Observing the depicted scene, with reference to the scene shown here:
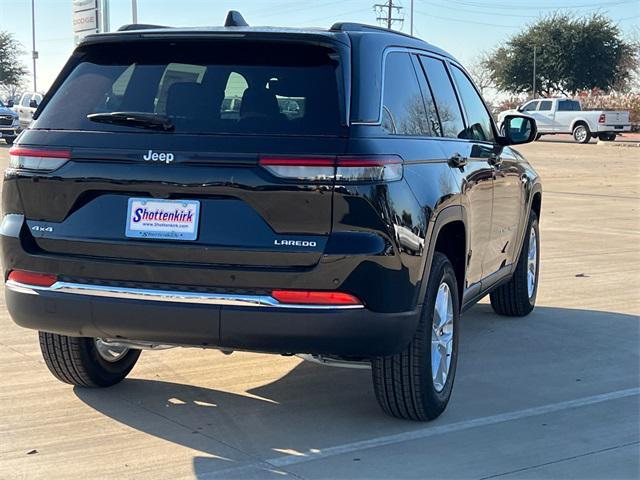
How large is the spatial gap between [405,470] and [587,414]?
53.5 inches

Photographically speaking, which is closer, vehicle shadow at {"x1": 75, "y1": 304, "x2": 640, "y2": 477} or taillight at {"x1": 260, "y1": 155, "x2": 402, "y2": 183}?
taillight at {"x1": 260, "y1": 155, "x2": 402, "y2": 183}

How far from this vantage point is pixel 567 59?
7119 cm

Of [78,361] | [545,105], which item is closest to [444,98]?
[78,361]

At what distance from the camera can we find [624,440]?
16.1 feet

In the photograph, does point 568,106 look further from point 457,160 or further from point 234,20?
point 234,20

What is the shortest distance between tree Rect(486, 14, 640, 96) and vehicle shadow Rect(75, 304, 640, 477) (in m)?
67.1

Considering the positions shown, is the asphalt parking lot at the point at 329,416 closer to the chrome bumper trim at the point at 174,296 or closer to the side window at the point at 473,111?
the chrome bumper trim at the point at 174,296

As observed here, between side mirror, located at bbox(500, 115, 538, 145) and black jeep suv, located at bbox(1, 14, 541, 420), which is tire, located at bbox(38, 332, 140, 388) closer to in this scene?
black jeep suv, located at bbox(1, 14, 541, 420)

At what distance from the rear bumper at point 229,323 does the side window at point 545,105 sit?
133ft

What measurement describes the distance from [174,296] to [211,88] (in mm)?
979

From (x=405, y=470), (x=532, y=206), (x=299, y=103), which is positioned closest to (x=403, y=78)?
(x=299, y=103)

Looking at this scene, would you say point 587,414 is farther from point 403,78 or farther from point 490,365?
point 403,78

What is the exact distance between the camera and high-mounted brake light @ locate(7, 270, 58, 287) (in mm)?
4617

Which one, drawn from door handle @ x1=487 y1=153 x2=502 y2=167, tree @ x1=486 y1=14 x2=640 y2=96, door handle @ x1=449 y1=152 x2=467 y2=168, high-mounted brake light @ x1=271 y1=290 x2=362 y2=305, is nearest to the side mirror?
door handle @ x1=487 y1=153 x2=502 y2=167
